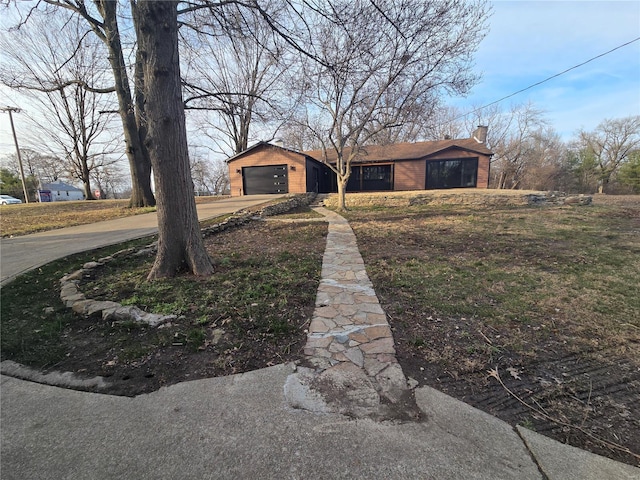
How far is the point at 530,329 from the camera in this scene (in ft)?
8.71

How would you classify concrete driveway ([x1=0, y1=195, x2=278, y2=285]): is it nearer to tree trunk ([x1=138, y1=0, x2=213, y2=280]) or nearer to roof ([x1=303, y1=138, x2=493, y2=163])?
tree trunk ([x1=138, y1=0, x2=213, y2=280])

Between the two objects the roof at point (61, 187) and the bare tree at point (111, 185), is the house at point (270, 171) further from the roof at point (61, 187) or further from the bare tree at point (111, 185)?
the roof at point (61, 187)

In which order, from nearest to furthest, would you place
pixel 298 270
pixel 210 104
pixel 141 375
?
pixel 141 375, pixel 298 270, pixel 210 104

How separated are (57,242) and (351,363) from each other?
7.34 m

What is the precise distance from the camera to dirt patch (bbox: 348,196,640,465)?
1.73m

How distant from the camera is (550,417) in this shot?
1.68m

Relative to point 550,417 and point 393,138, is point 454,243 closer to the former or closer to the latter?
point 550,417

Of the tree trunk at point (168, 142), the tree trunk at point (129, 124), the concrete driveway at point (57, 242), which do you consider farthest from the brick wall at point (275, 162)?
the tree trunk at point (168, 142)

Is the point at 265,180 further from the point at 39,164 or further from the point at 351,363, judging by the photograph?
the point at 39,164

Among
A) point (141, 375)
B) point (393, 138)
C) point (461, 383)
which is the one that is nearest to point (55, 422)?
point (141, 375)

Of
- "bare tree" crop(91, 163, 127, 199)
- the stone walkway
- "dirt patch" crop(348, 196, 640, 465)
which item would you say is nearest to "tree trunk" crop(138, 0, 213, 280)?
the stone walkway

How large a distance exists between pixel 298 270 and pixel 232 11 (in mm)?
4641

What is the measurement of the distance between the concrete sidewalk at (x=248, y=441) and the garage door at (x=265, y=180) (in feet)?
60.5

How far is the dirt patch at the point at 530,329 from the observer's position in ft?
5.69
